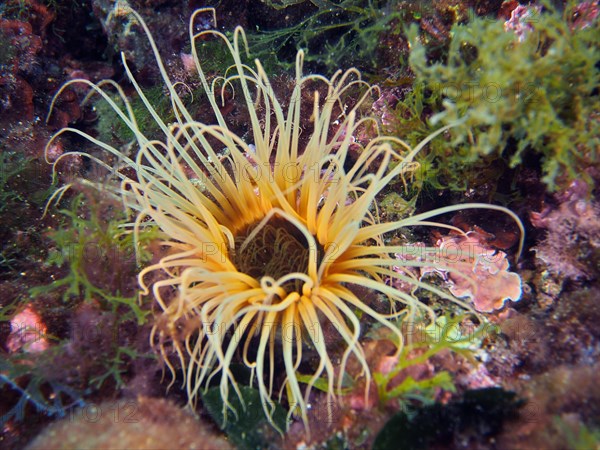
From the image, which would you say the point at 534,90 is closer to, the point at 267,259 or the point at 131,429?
the point at 267,259

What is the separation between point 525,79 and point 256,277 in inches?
81.6

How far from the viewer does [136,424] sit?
222 cm

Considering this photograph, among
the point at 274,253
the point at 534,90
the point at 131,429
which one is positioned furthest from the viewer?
the point at 274,253

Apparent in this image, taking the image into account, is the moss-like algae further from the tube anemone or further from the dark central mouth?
the dark central mouth

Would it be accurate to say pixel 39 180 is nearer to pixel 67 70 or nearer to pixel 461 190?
pixel 67 70

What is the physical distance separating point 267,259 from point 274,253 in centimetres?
10

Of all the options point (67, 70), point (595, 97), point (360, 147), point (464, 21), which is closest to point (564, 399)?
point (595, 97)

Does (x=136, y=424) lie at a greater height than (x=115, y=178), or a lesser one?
lesser

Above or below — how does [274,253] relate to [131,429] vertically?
above

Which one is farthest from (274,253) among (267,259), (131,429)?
(131,429)

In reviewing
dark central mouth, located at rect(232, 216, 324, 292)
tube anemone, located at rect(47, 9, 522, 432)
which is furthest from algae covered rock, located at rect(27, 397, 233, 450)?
dark central mouth, located at rect(232, 216, 324, 292)

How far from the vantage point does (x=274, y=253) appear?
2.76 m

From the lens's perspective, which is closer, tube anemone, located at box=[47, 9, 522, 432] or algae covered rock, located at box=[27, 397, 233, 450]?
algae covered rock, located at box=[27, 397, 233, 450]

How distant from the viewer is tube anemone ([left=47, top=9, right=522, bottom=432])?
2256 millimetres
